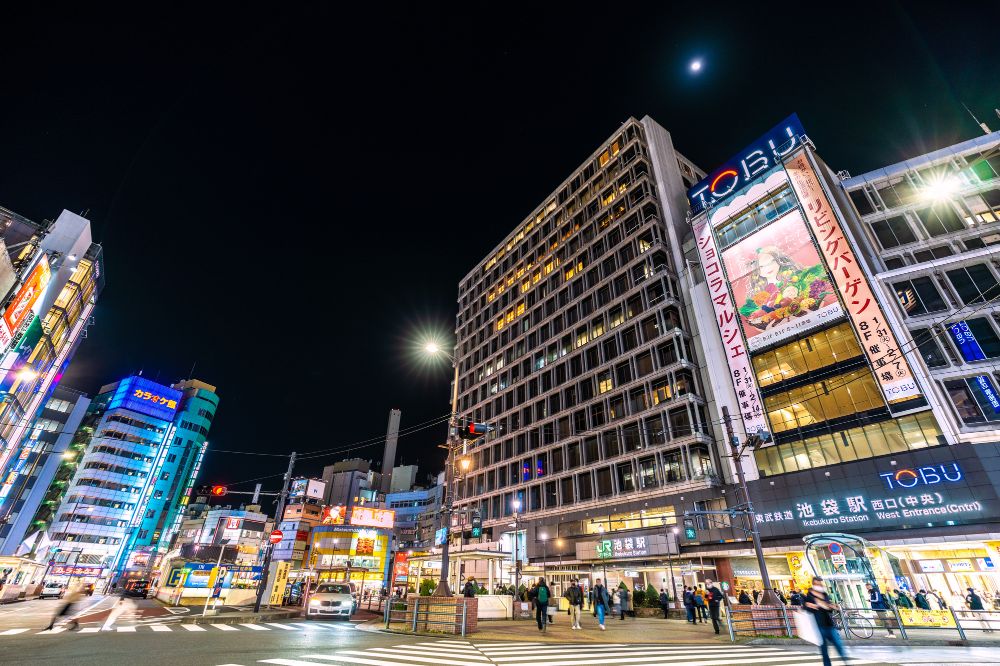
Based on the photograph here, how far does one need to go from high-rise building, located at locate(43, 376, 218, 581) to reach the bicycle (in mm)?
98094

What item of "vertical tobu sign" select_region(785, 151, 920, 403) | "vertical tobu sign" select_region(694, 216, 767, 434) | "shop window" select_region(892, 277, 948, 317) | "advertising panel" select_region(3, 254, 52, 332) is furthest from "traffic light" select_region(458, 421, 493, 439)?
"advertising panel" select_region(3, 254, 52, 332)

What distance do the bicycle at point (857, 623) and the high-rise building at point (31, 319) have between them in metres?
48.8

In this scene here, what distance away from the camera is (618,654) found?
37.5ft

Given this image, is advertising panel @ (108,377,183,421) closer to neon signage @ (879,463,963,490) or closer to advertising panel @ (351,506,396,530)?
advertising panel @ (351,506,396,530)

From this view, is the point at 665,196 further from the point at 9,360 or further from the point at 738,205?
the point at 9,360

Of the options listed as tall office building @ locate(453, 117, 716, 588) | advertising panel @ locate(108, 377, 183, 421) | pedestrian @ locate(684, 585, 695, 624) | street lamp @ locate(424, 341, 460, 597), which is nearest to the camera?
street lamp @ locate(424, 341, 460, 597)

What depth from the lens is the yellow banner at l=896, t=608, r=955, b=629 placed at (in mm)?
14570

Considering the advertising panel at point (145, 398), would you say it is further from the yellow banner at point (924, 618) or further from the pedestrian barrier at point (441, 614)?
the yellow banner at point (924, 618)

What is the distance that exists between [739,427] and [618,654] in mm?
29412

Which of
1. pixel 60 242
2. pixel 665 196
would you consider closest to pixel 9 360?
pixel 60 242

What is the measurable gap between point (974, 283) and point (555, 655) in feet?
122

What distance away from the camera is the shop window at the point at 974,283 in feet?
95.1

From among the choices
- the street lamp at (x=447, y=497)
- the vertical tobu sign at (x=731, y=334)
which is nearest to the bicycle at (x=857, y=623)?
the street lamp at (x=447, y=497)

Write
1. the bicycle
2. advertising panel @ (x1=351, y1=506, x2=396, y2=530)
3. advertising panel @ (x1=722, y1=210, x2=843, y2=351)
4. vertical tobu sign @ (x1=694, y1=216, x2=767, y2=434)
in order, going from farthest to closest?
advertising panel @ (x1=351, y1=506, x2=396, y2=530) < vertical tobu sign @ (x1=694, y1=216, x2=767, y2=434) < advertising panel @ (x1=722, y1=210, x2=843, y2=351) < the bicycle
